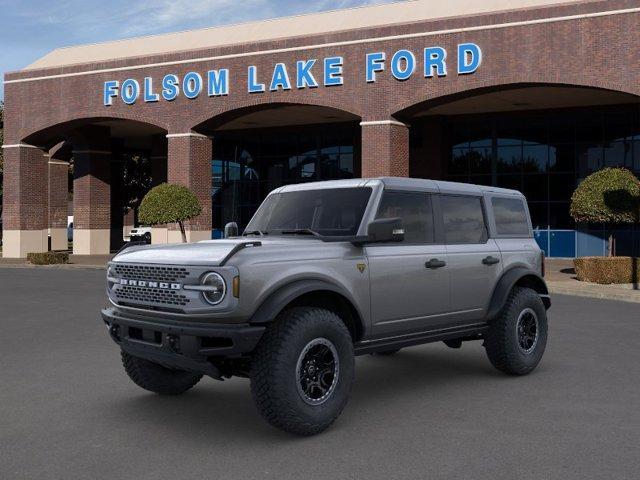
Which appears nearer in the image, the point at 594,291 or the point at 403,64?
the point at 594,291

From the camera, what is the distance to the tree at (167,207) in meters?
29.1

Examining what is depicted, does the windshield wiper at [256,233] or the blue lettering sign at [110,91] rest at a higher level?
the blue lettering sign at [110,91]

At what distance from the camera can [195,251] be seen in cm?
578

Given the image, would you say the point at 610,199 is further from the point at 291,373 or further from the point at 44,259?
the point at 44,259

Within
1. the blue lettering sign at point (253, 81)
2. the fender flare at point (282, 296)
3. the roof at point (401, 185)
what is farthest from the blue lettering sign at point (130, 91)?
the fender flare at point (282, 296)

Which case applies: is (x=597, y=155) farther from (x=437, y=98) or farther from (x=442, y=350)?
(x=442, y=350)

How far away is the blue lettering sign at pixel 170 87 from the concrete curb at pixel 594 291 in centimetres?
1922

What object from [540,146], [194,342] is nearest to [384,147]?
[540,146]

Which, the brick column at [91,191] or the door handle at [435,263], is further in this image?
the brick column at [91,191]

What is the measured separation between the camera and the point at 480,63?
25.6 meters

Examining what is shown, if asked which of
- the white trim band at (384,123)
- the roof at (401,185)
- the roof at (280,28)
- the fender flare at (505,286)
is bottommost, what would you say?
the fender flare at (505,286)

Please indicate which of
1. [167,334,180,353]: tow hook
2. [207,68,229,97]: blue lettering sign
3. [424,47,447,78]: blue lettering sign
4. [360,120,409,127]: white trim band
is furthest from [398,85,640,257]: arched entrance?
[167,334,180,353]: tow hook

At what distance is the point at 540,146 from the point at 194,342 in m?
30.3

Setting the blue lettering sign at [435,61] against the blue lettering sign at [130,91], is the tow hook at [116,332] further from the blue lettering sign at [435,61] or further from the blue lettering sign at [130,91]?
the blue lettering sign at [130,91]
